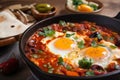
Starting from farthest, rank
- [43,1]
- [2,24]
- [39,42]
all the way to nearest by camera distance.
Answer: [43,1] → [2,24] → [39,42]

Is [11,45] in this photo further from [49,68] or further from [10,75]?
[49,68]

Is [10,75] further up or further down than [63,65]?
further down

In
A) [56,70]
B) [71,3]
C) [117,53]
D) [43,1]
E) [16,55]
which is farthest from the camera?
[43,1]

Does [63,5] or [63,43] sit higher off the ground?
[63,43]

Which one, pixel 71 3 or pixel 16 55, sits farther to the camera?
pixel 71 3

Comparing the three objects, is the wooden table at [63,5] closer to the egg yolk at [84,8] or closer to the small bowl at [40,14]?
the egg yolk at [84,8]

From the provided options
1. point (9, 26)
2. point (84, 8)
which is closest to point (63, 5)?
point (84, 8)

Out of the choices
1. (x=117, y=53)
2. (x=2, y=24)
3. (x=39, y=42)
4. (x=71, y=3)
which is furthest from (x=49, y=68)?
(x=71, y=3)

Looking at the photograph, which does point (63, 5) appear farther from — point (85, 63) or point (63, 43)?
point (85, 63)
